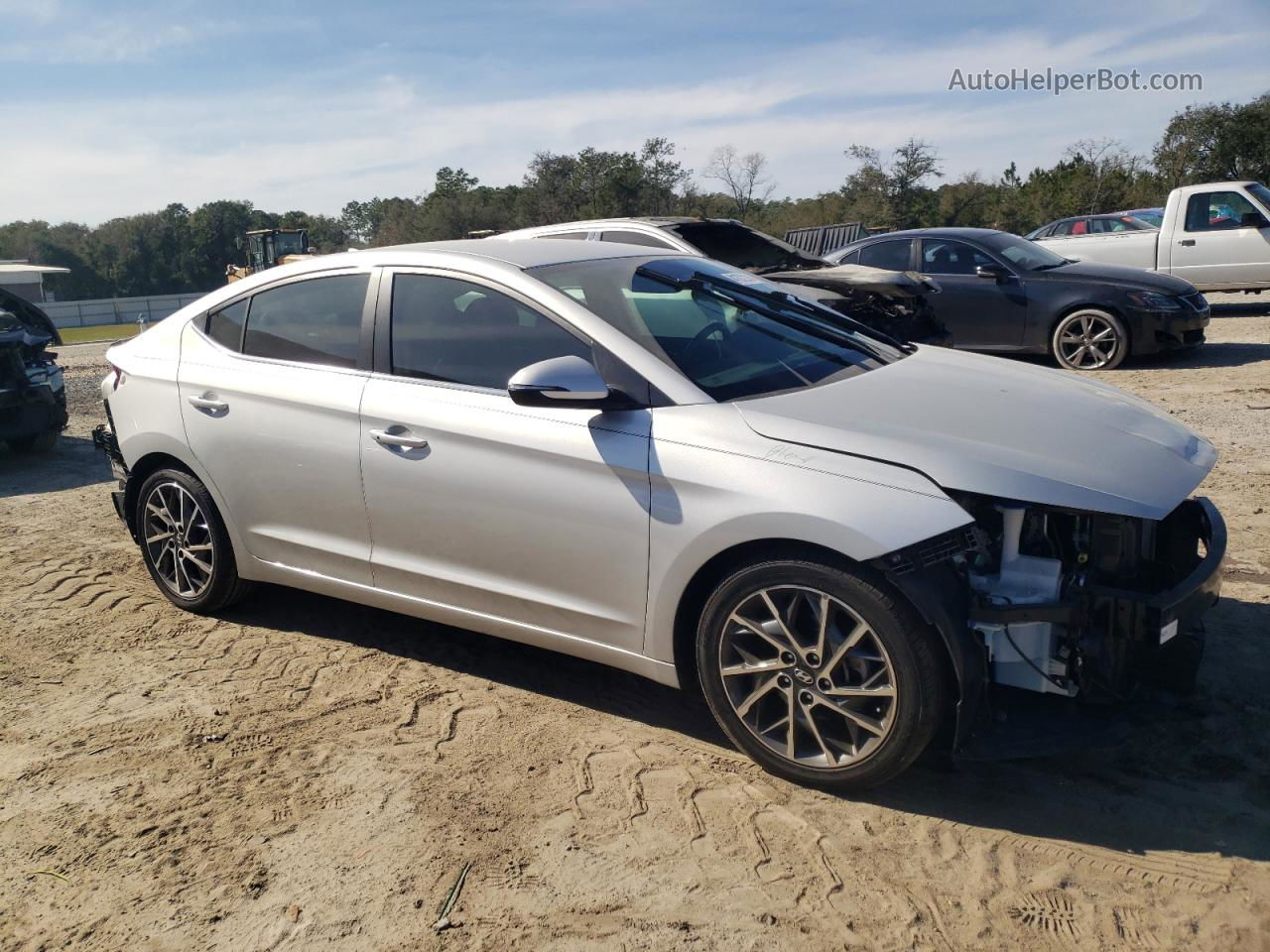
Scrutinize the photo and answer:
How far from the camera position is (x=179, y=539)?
493cm

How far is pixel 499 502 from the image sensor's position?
12.3ft

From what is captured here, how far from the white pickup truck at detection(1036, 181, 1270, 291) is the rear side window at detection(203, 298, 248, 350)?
13288mm

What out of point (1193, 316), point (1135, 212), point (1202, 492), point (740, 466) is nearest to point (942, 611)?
point (740, 466)

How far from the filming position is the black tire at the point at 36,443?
921cm

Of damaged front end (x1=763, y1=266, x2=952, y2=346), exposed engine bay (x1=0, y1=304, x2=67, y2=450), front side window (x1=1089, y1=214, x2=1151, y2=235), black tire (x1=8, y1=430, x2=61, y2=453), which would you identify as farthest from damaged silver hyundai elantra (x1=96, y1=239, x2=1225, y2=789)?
front side window (x1=1089, y1=214, x2=1151, y2=235)

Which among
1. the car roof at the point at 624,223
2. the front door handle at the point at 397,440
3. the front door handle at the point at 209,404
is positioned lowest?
the front door handle at the point at 397,440

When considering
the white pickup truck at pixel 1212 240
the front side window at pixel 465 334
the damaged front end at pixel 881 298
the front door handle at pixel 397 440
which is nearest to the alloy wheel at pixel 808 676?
the front side window at pixel 465 334

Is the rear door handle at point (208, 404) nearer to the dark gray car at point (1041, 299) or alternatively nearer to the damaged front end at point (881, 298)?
the damaged front end at point (881, 298)

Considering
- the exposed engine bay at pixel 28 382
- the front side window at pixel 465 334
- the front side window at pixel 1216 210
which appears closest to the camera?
the front side window at pixel 465 334

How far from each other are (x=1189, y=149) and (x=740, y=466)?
3706cm

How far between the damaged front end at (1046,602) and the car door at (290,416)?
229 centimetres

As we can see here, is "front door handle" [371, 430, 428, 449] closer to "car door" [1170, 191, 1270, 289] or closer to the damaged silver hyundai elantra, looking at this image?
the damaged silver hyundai elantra

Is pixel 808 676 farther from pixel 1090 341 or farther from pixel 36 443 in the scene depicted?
pixel 1090 341

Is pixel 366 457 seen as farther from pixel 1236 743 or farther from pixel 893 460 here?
pixel 1236 743
